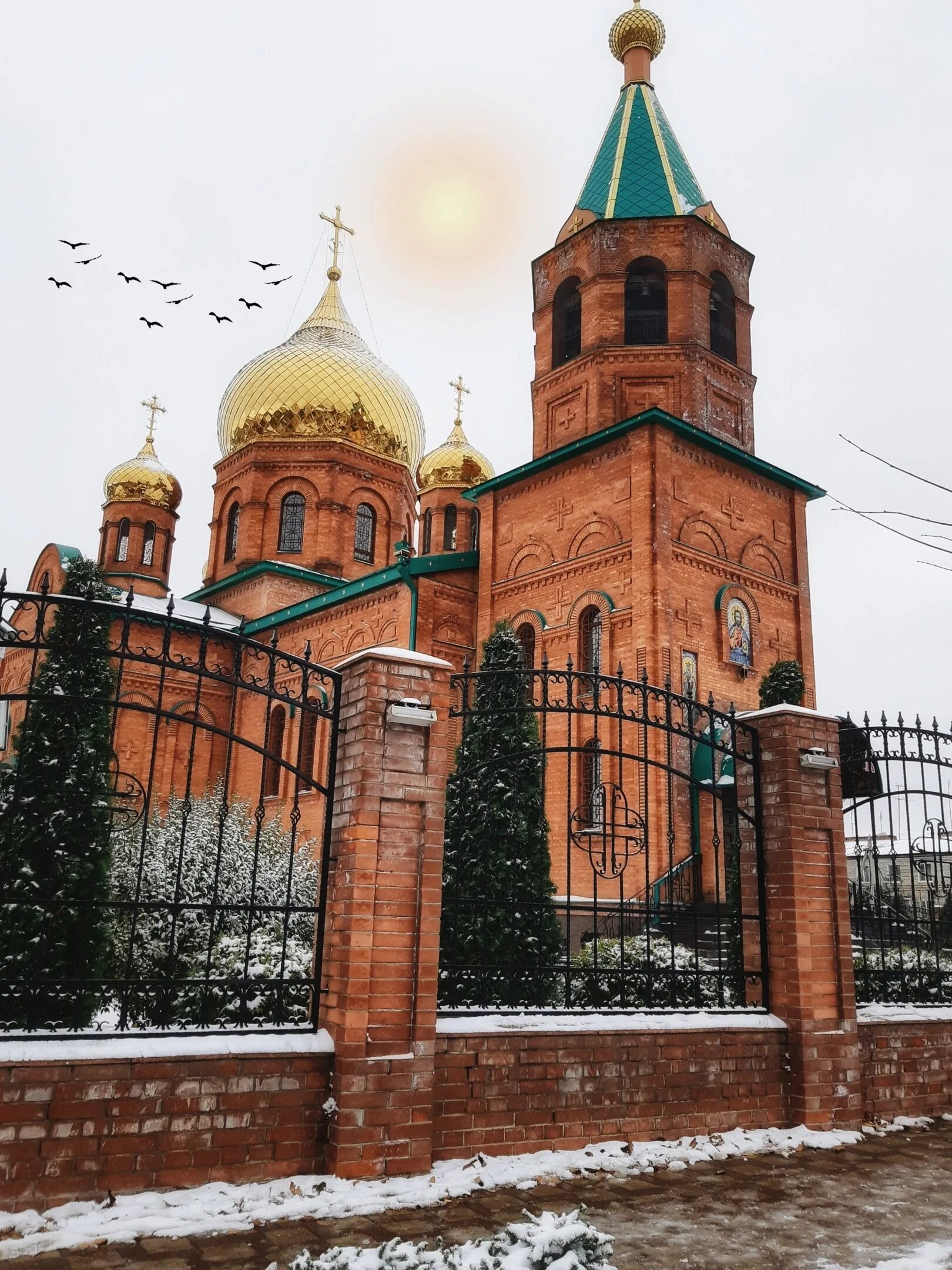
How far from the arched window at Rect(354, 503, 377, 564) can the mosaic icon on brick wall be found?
12158 millimetres

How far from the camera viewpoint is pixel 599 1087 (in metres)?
5.07

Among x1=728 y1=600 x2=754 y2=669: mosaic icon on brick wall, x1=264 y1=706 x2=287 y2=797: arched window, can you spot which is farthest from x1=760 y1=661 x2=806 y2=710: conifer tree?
x1=264 y1=706 x2=287 y2=797: arched window

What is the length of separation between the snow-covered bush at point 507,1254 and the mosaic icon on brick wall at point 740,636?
40.6 ft

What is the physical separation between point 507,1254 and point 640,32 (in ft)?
71.8

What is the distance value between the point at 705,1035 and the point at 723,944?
367 centimetres

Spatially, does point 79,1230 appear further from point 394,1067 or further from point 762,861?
point 762,861

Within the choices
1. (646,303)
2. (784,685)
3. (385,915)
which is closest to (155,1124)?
(385,915)

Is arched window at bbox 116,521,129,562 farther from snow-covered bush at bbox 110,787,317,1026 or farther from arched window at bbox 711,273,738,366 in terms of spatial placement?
arched window at bbox 711,273,738,366

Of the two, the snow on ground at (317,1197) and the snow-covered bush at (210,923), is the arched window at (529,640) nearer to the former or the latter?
the snow-covered bush at (210,923)

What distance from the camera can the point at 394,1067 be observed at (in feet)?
14.6

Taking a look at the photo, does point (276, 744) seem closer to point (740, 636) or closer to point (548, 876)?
point (740, 636)

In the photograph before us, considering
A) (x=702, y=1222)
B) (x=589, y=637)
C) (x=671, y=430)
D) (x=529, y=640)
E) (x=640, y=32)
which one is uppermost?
(x=640, y=32)

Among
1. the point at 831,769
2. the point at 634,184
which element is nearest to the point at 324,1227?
the point at 831,769

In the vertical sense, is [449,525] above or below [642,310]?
below
